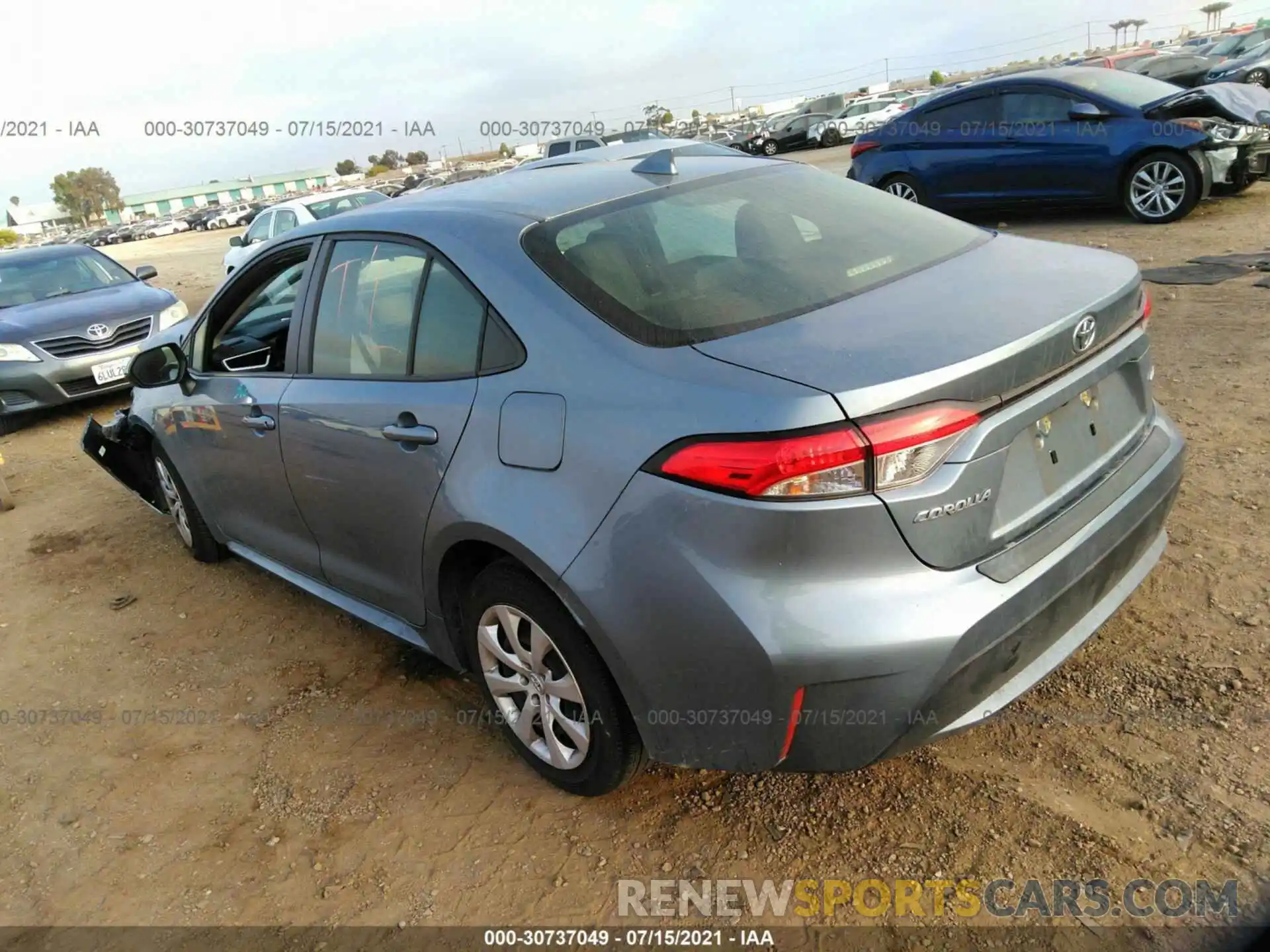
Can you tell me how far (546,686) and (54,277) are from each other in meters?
9.22

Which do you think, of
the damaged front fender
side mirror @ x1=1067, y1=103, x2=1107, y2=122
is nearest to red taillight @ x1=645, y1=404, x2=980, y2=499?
the damaged front fender

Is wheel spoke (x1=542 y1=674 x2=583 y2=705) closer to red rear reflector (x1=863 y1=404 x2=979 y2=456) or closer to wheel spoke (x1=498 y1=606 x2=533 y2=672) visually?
wheel spoke (x1=498 y1=606 x2=533 y2=672)

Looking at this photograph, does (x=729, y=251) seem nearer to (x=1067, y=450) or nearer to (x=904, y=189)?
(x=1067, y=450)

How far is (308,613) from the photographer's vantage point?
166 inches

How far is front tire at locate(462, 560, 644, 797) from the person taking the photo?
241 cm

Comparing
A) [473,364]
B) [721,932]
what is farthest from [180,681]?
[721,932]

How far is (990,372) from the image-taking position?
79.7 inches

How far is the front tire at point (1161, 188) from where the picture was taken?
28.1 feet

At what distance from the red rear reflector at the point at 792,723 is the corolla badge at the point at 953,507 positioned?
1.53 ft

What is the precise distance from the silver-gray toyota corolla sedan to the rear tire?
775cm

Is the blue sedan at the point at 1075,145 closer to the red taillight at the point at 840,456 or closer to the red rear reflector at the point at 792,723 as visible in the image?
the red taillight at the point at 840,456

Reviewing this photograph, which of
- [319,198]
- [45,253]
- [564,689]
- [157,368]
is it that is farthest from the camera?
[319,198]

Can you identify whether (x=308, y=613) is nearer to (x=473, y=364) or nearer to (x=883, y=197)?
(x=473, y=364)

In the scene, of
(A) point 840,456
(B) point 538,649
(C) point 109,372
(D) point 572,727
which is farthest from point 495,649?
(C) point 109,372
